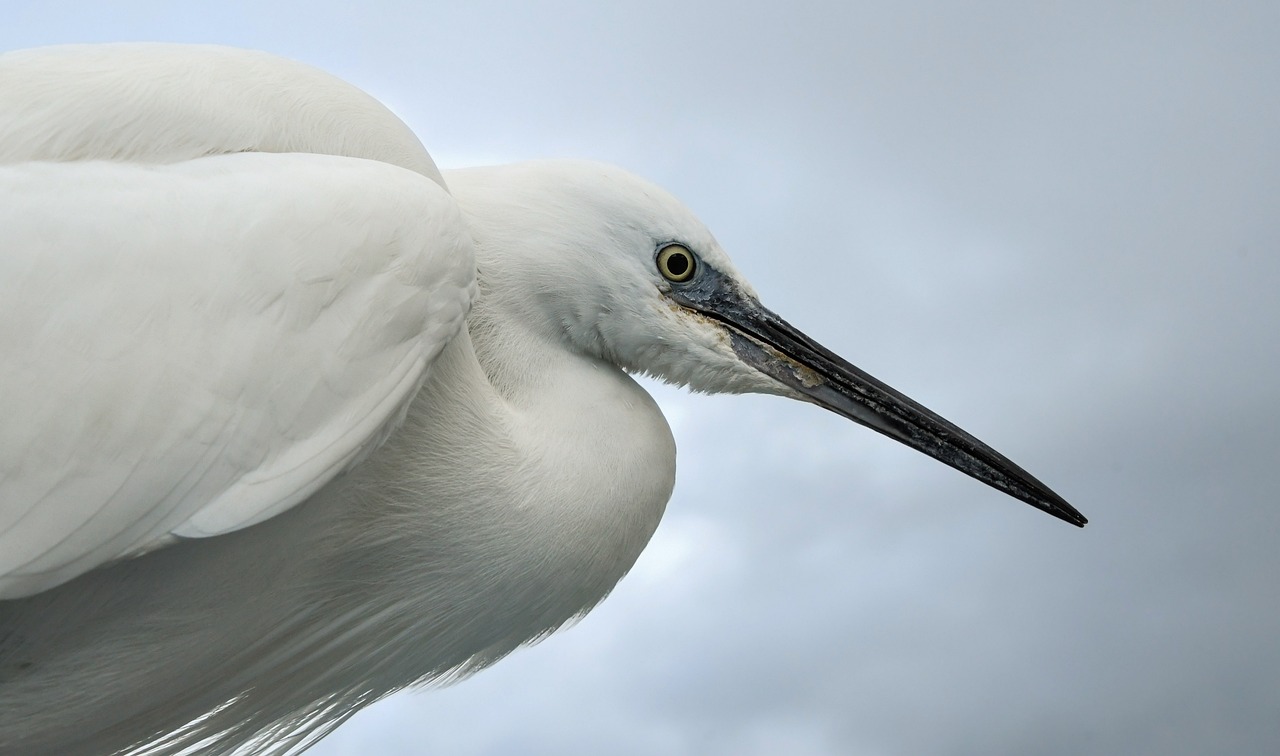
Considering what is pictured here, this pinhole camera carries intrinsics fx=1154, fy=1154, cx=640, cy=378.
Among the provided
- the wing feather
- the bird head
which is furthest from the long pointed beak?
the wing feather

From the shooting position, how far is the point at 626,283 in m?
2.27

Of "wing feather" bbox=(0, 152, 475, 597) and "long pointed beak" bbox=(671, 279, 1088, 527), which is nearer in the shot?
"wing feather" bbox=(0, 152, 475, 597)

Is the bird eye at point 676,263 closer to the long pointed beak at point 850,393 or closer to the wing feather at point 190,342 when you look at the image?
the long pointed beak at point 850,393

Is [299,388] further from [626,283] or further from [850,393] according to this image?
[850,393]

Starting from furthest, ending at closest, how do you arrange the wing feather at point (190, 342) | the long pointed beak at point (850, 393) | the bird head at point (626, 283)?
the long pointed beak at point (850, 393) < the bird head at point (626, 283) < the wing feather at point (190, 342)

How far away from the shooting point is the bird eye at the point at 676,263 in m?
2.31

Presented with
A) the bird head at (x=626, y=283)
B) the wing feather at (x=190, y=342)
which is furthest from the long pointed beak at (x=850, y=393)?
the wing feather at (x=190, y=342)

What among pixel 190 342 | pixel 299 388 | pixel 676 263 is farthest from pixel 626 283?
pixel 190 342

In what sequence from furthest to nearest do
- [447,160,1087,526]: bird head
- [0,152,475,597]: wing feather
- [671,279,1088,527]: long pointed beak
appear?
[671,279,1088,527]: long pointed beak < [447,160,1087,526]: bird head < [0,152,475,597]: wing feather

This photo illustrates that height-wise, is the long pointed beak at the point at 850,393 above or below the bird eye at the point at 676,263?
below

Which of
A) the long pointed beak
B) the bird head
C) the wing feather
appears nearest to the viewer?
the wing feather

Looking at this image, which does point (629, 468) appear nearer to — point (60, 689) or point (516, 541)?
point (516, 541)

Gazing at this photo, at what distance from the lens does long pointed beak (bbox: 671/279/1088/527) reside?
241cm

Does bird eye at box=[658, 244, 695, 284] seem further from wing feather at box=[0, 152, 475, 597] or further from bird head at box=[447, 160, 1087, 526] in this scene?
wing feather at box=[0, 152, 475, 597]
